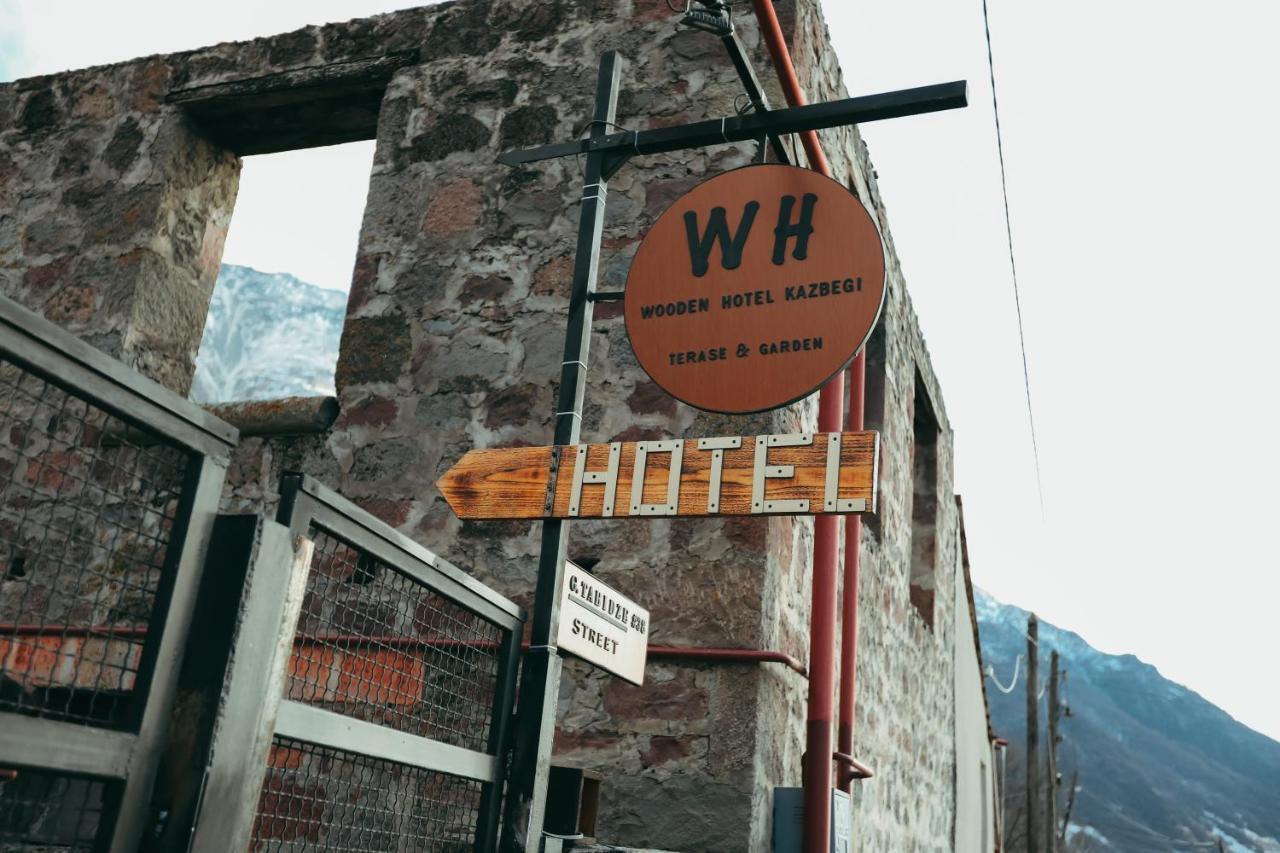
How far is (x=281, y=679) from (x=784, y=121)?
7.21 feet

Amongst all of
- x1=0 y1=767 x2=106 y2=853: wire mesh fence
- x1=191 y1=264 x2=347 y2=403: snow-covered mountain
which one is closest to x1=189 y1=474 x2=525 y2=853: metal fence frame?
x1=0 y1=767 x2=106 y2=853: wire mesh fence

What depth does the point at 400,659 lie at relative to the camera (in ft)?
12.5

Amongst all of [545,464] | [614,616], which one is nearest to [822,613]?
[614,616]

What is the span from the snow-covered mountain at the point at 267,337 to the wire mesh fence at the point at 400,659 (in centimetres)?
10700

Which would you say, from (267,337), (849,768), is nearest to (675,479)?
(849,768)

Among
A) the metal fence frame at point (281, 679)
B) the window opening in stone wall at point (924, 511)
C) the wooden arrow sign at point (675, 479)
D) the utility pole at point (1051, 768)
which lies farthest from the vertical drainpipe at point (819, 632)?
the utility pole at point (1051, 768)

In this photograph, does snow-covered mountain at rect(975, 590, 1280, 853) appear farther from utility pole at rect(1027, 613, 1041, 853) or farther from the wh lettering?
the wh lettering

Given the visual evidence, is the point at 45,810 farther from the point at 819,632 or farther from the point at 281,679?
the point at 819,632

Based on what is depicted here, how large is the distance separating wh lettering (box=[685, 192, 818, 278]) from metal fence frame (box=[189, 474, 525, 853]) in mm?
1140

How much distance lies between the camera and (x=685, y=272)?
3.36 metres

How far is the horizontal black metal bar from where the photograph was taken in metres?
3.39

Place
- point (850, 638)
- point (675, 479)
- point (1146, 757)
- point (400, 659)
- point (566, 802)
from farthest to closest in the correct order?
point (1146, 757)
point (850, 638)
point (400, 659)
point (566, 802)
point (675, 479)

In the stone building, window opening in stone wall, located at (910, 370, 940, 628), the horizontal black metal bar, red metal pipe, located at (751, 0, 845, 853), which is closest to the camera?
the horizontal black metal bar

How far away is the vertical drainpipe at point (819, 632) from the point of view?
4043 millimetres
